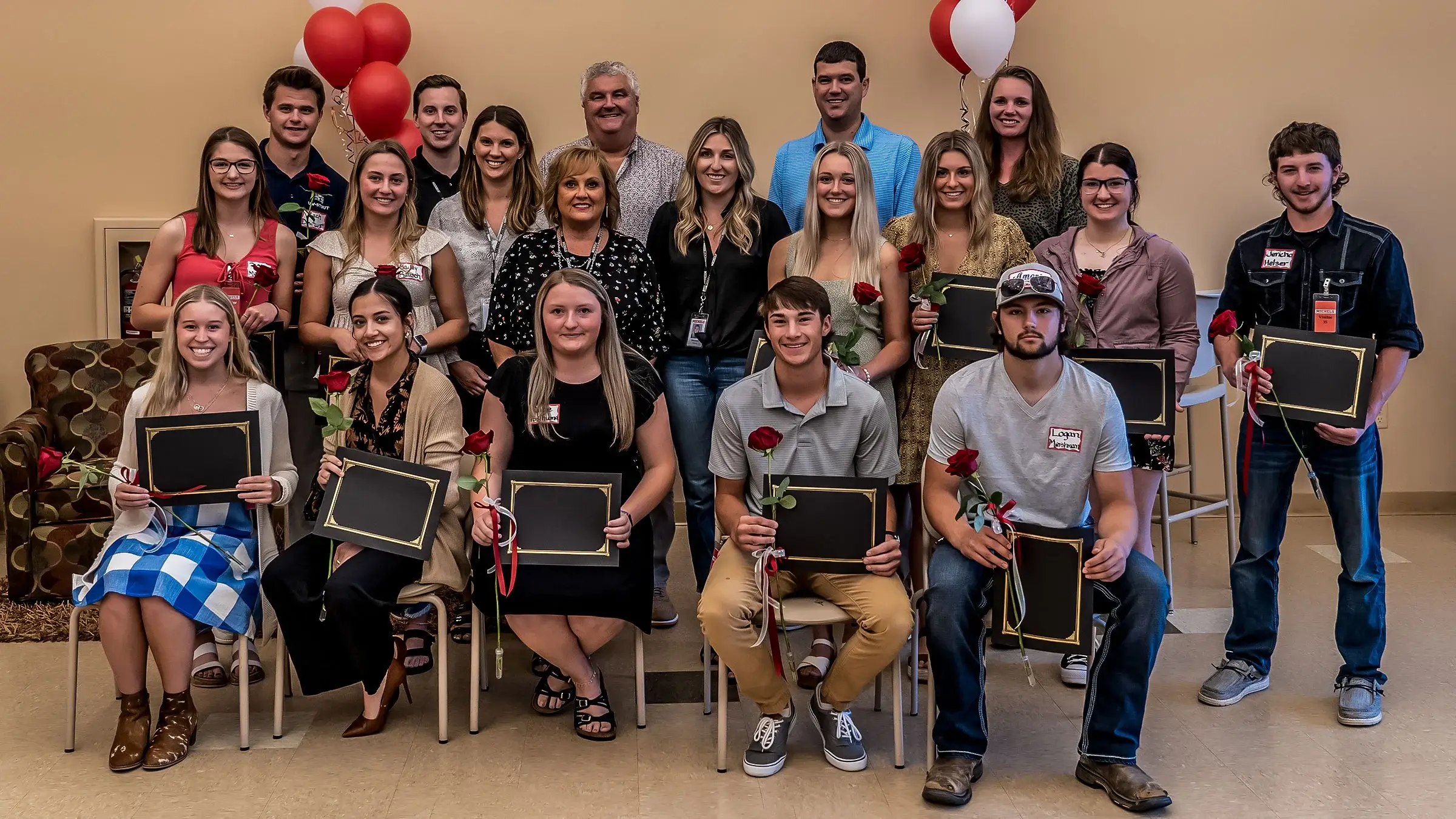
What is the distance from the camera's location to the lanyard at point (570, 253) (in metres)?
3.98

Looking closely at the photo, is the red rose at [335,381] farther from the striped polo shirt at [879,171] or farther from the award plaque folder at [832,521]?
the striped polo shirt at [879,171]

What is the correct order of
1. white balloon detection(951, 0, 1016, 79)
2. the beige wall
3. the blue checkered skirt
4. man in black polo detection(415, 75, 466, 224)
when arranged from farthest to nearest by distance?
the beige wall < white balloon detection(951, 0, 1016, 79) < man in black polo detection(415, 75, 466, 224) < the blue checkered skirt

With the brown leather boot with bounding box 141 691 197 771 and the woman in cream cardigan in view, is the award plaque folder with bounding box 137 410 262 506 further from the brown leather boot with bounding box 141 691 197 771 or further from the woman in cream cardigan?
the brown leather boot with bounding box 141 691 197 771

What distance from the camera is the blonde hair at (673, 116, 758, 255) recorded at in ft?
13.4

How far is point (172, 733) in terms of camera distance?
3393mm

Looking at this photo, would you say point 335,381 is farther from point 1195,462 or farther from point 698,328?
point 1195,462

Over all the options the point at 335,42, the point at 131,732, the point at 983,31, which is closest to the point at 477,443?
the point at 131,732

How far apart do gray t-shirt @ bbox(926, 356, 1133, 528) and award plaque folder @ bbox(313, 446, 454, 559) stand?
142cm

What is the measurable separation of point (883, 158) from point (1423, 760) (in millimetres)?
2527

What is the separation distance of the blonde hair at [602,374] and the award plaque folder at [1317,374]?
1806 mm

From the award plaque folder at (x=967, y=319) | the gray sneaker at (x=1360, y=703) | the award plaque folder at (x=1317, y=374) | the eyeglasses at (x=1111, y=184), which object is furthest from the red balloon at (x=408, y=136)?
the gray sneaker at (x=1360, y=703)

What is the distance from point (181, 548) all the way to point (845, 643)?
1.84m

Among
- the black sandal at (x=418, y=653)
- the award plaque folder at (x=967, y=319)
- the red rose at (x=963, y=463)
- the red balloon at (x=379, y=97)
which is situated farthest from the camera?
the red balloon at (x=379, y=97)

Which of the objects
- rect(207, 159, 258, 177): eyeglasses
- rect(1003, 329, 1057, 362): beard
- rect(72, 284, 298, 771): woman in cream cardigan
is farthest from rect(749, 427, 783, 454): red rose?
rect(207, 159, 258, 177): eyeglasses
